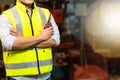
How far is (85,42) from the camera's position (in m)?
5.57

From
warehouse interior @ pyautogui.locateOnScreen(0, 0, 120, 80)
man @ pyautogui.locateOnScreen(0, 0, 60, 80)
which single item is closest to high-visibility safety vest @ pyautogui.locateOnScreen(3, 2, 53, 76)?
man @ pyautogui.locateOnScreen(0, 0, 60, 80)

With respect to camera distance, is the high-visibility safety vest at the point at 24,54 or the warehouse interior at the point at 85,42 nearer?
the high-visibility safety vest at the point at 24,54

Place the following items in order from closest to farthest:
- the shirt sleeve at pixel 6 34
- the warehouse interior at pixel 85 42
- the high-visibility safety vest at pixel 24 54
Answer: the shirt sleeve at pixel 6 34 → the high-visibility safety vest at pixel 24 54 → the warehouse interior at pixel 85 42

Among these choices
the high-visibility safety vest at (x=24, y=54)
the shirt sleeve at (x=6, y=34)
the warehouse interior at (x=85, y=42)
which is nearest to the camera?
the shirt sleeve at (x=6, y=34)

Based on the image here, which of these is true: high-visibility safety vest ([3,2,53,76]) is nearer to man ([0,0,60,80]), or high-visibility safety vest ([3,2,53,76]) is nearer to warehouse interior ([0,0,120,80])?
man ([0,0,60,80])

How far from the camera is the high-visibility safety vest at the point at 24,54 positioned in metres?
3.76

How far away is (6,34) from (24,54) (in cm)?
26

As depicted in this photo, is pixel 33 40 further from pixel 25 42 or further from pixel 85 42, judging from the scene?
pixel 85 42

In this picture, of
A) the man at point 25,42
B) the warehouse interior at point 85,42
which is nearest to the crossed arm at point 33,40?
the man at point 25,42

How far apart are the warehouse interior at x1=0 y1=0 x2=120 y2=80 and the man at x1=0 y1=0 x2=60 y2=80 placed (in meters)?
1.54

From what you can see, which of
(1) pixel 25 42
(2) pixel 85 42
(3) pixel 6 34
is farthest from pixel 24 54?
(2) pixel 85 42

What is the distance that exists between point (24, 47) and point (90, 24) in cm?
205

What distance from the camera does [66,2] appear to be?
545cm

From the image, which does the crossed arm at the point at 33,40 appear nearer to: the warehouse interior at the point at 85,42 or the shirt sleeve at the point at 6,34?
the shirt sleeve at the point at 6,34
